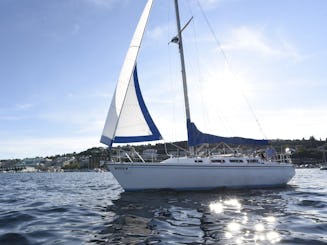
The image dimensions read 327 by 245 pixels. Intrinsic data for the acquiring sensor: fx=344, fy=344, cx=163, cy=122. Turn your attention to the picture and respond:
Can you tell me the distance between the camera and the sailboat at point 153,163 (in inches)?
699

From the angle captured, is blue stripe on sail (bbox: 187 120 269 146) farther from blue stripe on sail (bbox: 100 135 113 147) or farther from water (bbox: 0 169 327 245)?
water (bbox: 0 169 327 245)

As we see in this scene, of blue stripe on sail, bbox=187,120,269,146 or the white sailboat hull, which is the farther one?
blue stripe on sail, bbox=187,120,269,146

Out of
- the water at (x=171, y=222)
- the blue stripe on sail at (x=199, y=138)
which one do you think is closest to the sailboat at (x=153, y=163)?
the blue stripe on sail at (x=199, y=138)

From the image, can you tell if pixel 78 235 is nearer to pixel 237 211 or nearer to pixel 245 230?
pixel 245 230

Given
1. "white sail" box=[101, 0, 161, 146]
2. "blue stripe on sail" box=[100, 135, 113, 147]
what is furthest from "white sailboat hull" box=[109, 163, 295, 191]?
"white sail" box=[101, 0, 161, 146]

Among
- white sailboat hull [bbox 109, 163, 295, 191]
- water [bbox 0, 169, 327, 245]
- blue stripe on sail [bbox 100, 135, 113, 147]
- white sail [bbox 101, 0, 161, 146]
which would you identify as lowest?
water [bbox 0, 169, 327, 245]

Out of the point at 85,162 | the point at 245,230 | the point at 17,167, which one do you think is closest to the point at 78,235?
the point at 245,230

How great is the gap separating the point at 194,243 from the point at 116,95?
1191 centimetres

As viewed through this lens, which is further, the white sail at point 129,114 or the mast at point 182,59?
the mast at point 182,59

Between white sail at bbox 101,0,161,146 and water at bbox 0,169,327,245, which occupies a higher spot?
white sail at bbox 101,0,161,146

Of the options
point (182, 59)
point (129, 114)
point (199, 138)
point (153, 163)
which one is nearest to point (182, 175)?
point (153, 163)

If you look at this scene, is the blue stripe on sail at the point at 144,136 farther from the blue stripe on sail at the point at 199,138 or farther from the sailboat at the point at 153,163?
the blue stripe on sail at the point at 199,138

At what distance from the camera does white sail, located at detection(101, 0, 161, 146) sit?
58.8 feet

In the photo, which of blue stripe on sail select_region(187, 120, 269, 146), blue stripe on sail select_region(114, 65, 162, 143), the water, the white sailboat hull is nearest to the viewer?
the water
